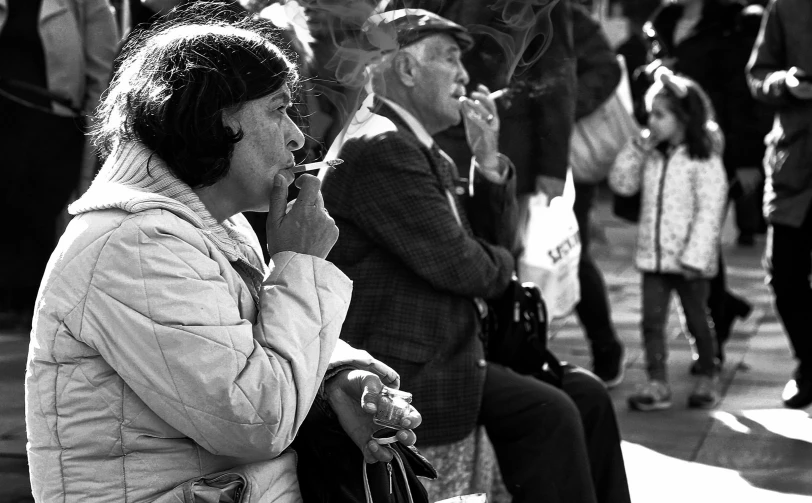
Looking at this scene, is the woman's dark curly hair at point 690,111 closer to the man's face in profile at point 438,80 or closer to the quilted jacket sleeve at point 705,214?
the quilted jacket sleeve at point 705,214

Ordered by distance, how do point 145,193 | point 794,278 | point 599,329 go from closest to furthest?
point 145,193, point 794,278, point 599,329

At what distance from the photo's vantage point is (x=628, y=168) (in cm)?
582

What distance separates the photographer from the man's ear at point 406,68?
370 cm

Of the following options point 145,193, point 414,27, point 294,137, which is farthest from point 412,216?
point 145,193

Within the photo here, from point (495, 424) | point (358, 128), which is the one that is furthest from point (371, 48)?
point (495, 424)

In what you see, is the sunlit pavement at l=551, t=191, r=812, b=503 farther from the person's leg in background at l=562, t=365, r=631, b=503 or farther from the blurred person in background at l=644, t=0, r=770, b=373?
the person's leg in background at l=562, t=365, r=631, b=503

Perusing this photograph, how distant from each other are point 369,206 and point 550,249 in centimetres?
171

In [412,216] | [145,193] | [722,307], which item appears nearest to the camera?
[145,193]

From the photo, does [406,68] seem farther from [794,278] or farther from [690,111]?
[794,278]

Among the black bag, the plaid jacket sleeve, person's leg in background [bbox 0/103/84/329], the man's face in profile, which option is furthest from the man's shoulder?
person's leg in background [bbox 0/103/84/329]

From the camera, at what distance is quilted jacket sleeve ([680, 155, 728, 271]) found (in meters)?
5.61

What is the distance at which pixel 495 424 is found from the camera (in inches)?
139

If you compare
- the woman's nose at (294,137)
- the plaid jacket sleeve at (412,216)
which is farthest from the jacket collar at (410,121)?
the woman's nose at (294,137)

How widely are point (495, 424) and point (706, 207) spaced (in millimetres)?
2480
